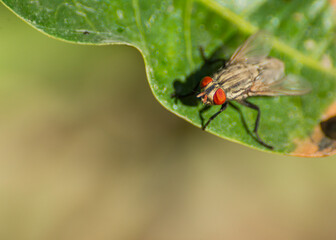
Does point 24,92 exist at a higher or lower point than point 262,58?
lower

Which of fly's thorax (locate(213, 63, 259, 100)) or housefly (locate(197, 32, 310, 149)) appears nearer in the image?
housefly (locate(197, 32, 310, 149))

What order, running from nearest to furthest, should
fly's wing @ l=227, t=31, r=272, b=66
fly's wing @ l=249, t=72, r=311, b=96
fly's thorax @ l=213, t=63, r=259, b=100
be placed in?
fly's wing @ l=227, t=31, r=272, b=66 < fly's wing @ l=249, t=72, r=311, b=96 < fly's thorax @ l=213, t=63, r=259, b=100

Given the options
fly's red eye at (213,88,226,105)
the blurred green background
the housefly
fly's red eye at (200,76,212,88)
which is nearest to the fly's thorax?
the housefly

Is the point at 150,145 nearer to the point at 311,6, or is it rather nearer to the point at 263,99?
the point at 263,99

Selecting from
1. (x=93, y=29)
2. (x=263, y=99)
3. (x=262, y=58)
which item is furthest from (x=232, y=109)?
(x=93, y=29)

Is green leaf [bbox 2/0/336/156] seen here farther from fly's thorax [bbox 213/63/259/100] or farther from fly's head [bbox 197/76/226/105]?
fly's thorax [bbox 213/63/259/100]

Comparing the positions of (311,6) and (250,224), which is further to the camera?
(250,224)
